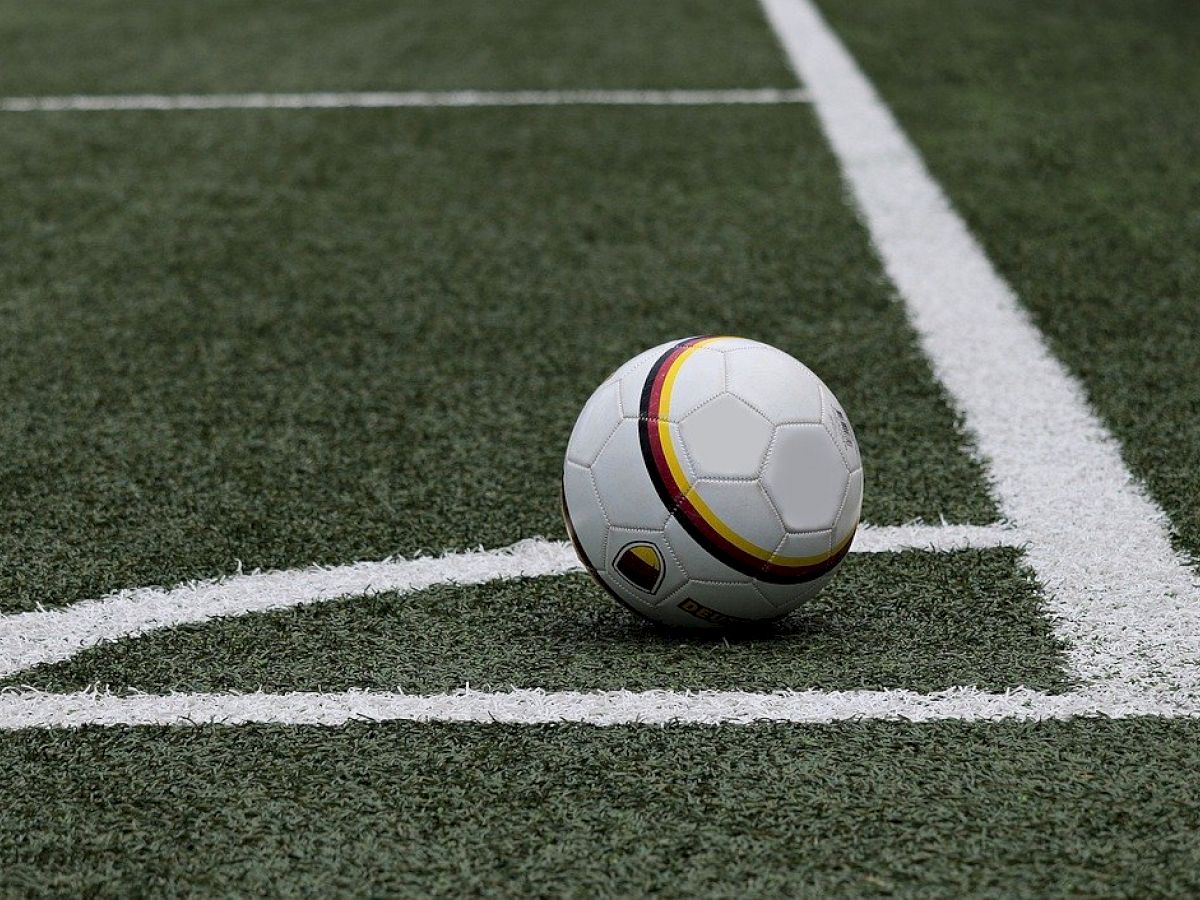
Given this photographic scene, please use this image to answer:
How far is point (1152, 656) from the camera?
2553 mm

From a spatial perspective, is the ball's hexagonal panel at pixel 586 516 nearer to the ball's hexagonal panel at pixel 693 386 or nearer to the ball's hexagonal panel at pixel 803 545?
the ball's hexagonal panel at pixel 693 386

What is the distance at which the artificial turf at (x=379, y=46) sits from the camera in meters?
7.36

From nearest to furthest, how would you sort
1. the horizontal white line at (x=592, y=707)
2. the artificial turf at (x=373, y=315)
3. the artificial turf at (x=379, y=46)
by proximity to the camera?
the horizontal white line at (x=592, y=707)
the artificial turf at (x=373, y=315)
the artificial turf at (x=379, y=46)

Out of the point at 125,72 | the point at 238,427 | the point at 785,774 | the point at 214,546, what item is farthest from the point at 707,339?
the point at 125,72

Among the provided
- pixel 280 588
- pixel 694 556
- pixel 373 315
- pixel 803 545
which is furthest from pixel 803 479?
pixel 373 315

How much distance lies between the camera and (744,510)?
2.56 metres

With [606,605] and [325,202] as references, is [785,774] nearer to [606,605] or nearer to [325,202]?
[606,605]

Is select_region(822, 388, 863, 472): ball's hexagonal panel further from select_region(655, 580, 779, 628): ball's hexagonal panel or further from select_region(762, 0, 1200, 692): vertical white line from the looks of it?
select_region(762, 0, 1200, 692): vertical white line

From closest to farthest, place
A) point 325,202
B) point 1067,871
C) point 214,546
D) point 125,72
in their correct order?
point 1067,871, point 214,546, point 325,202, point 125,72

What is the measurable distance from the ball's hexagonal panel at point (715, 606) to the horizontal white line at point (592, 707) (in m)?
0.21

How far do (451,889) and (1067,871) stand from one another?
77 centimetres

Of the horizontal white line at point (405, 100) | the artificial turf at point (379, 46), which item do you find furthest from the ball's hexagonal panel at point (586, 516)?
the artificial turf at point (379, 46)

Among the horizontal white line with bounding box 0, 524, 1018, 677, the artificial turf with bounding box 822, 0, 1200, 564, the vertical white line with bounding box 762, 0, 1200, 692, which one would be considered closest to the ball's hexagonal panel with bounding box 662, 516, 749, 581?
the horizontal white line with bounding box 0, 524, 1018, 677

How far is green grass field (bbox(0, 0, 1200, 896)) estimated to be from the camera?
2.10m
